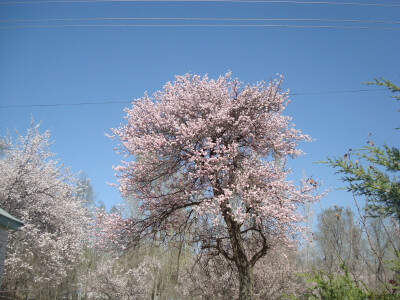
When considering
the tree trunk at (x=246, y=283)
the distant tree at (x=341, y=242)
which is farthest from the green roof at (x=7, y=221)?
the distant tree at (x=341, y=242)

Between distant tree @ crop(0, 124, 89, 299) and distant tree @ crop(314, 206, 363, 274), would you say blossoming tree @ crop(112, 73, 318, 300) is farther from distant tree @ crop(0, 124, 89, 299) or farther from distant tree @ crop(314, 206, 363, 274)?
distant tree @ crop(0, 124, 89, 299)

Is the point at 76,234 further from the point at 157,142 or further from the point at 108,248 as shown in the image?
the point at 157,142

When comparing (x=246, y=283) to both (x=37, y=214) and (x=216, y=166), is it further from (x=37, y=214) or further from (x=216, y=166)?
(x=37, y=214)

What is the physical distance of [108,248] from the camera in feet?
35.8

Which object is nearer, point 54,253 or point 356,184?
point 356,184

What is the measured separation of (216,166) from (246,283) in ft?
11.1

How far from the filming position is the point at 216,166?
9.60m

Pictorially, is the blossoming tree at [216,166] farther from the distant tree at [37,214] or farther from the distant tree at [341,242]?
the distant tree at [37,214]

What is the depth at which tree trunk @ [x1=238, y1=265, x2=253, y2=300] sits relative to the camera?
9539 millimetres

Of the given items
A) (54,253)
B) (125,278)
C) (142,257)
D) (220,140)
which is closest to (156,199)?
(220,140)

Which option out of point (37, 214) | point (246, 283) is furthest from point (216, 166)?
point (37, 214)

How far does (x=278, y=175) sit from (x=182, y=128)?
311 centimetres

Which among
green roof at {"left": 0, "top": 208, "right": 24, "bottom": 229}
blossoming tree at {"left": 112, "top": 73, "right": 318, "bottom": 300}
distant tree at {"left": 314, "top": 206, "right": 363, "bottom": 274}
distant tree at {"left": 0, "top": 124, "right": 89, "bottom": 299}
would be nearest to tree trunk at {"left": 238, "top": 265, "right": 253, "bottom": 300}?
blossoming tree at {"left": 112, "top": 73, "right": 318, "bottom": 300}

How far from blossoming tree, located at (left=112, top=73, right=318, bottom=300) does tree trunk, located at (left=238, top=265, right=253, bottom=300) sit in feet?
0.09
